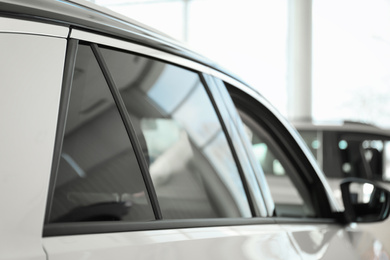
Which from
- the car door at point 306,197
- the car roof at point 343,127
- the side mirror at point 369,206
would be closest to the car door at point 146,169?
the car door at point 306,197

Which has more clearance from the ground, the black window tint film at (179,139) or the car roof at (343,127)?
the black window tint film at (179,139)

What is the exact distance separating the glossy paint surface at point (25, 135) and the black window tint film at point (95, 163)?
76 mm

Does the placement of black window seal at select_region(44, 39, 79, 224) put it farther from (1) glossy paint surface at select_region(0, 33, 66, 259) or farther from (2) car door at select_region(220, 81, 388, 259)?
(2) car door at select_region(220, 81, 388, 259)

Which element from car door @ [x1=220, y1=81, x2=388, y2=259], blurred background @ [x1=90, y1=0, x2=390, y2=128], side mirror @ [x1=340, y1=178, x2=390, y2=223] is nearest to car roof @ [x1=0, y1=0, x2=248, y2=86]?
car door @ [x1=220, y1=81, x2=388, y2=259]

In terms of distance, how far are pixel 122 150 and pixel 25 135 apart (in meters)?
0.32

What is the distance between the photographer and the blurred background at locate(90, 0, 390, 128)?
11719mm

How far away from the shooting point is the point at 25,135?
3.31ft

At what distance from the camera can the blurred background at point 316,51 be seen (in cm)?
1172

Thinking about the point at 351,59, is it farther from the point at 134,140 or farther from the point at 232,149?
the point at 134,140

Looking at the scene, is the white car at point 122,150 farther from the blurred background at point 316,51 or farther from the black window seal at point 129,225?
the blurred background at point 316,51

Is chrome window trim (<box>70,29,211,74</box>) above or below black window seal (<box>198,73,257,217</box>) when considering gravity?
above

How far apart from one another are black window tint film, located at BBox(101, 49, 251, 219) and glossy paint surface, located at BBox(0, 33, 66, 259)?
248 mm

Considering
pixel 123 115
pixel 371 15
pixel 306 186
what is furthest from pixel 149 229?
pixel 371 15

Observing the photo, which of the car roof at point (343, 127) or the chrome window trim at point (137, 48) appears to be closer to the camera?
the chrome window trim at point (137, 48)
